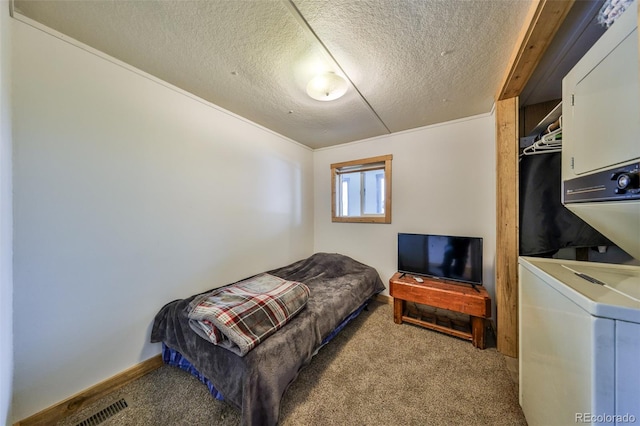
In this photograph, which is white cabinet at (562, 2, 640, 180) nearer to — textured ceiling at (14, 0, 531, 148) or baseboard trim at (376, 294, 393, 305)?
textured ceiling at (14, 0, 531, 148)

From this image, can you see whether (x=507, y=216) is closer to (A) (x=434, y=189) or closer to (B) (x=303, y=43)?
(A) (x=434, y=189)

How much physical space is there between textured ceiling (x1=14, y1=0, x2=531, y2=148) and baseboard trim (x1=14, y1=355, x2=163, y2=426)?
240cm

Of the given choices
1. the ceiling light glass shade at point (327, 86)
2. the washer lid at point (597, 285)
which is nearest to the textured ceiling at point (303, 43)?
the ceiling light glass shade at point (327, 86)

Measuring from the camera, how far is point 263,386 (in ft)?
4.04

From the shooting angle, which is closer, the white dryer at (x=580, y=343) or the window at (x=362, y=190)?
the white dryer at (x=580, y=343)

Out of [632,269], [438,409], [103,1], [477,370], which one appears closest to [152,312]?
[103,1]

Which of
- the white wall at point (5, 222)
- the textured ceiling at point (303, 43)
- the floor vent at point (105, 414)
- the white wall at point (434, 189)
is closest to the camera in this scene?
the white wall at point (5, 222)

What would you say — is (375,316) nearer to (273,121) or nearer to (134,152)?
(273,121)

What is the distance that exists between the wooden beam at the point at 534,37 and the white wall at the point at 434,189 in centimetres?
83

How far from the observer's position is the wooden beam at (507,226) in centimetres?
189

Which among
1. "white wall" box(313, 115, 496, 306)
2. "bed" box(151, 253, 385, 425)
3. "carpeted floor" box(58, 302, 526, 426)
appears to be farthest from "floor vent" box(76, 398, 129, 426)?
"white wall" box(313, 115, 496, 306)

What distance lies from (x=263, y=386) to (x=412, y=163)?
2.84 m

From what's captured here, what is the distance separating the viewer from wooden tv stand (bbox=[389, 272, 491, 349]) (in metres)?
2.00

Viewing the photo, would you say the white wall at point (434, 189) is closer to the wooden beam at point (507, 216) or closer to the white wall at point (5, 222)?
the wooden beam at point (507, 216)
